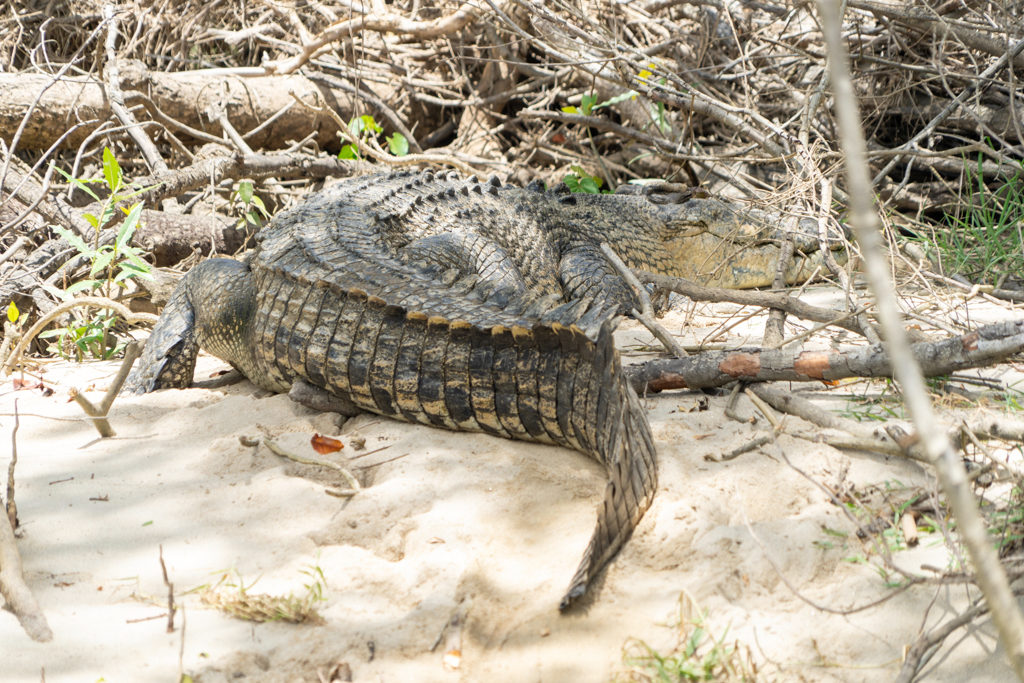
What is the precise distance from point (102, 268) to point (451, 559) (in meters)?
2.78

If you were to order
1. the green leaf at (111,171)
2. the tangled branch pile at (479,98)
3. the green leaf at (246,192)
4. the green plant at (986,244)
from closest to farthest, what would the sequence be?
1. the green plant at (986,244)
2. the green leaf at (111,171)
3. the tangled branch pile at (479,98)
4. the green leaf at (246,192)

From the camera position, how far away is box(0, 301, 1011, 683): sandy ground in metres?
1.63

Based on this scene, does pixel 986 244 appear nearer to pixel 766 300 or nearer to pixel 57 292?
pixel 766 300

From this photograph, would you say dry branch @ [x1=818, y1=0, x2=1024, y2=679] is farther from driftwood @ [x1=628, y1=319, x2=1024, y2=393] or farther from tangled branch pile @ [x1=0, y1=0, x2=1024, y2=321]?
tangled branch pile @ [x1=0, y1=0, x2=1024, y2=321]

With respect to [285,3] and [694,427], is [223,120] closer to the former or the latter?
[285,3]

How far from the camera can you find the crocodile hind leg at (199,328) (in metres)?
3.24

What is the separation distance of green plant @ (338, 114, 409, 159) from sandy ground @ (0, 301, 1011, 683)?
11.7ft

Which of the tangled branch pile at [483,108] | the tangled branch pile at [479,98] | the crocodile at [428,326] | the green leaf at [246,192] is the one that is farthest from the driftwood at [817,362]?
the green leaf at [246,192]

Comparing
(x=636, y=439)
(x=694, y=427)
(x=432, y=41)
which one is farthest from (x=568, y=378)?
(x=432, y=41)

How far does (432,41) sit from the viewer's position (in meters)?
6.61

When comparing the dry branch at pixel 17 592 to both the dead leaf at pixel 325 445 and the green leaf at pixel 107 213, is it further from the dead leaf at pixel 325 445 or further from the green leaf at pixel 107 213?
the green leaf at pixel 107 213

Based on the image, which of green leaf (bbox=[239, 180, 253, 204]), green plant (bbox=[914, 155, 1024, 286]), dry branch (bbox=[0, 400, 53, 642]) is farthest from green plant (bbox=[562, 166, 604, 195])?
dry branch (bbox=[0, 400, 53, 642])

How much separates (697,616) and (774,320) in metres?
1.58

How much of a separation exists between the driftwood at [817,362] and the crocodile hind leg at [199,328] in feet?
5.36
